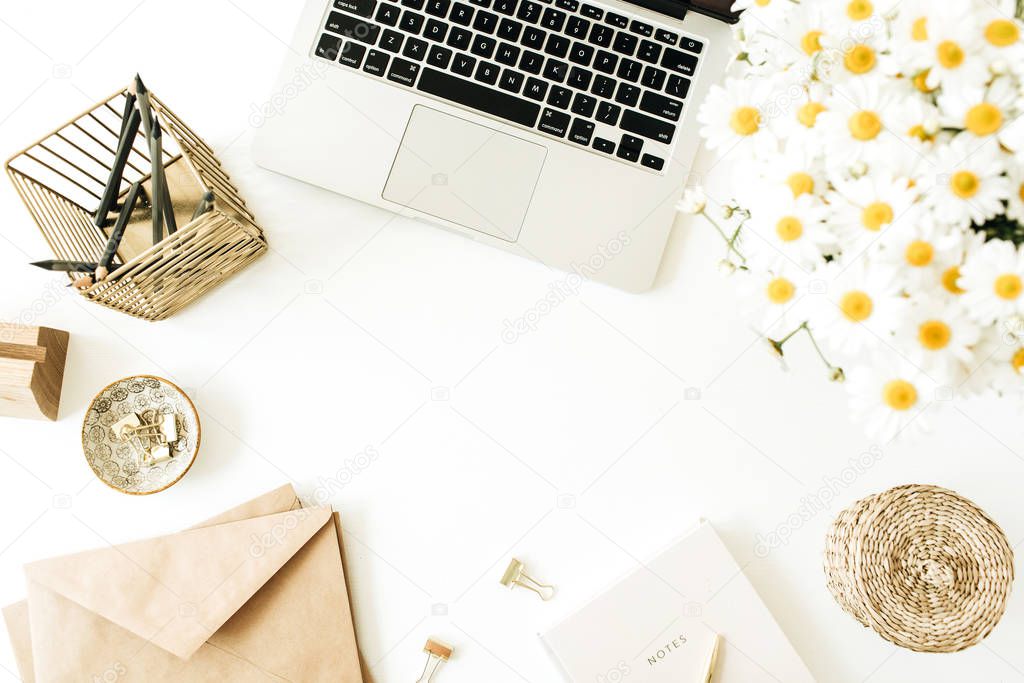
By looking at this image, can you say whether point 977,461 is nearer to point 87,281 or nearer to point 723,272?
point 723,272

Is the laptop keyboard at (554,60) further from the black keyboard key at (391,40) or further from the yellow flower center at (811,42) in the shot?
the yellow flower center at (811,42)

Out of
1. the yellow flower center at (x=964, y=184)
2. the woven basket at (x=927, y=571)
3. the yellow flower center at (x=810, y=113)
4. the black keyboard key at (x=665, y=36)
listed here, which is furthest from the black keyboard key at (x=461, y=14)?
the woven basket at (x=927, y=571)

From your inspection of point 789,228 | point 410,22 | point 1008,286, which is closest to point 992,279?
point 1008,286

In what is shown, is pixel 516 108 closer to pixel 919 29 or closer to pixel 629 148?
pixel 629 148

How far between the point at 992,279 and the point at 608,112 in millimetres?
442

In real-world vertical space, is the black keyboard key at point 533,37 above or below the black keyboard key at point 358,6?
above

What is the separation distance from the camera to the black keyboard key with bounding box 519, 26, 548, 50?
0.78 m

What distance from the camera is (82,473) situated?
32.6 inches

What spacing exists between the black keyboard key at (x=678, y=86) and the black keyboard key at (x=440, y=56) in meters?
0.24

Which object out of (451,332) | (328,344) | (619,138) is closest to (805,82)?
(619,138)

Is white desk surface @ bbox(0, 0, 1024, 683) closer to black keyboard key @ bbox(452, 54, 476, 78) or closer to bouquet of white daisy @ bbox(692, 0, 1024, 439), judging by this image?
black keyboard key @ bbox(452, 54, 476, 78)

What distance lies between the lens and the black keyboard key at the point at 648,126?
782mm

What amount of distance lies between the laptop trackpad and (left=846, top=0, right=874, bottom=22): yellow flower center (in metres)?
0.36

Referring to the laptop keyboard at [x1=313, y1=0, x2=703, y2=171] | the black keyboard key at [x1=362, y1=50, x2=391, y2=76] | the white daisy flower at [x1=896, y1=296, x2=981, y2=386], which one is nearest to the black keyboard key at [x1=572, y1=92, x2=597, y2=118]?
the laptop keyboard at [x1=313, y1=0, x2=703, y2=171]
